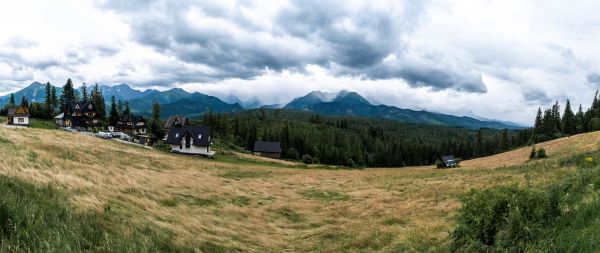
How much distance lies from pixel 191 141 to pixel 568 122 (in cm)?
12680

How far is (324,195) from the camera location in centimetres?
3005

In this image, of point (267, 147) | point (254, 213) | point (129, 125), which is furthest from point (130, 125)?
point (254, 213)

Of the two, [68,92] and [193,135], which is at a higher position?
[68,92]

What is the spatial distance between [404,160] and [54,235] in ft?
538

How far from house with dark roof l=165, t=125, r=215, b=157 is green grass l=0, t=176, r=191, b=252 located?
76805mm

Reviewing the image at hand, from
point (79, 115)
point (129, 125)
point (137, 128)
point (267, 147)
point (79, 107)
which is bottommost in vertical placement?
point (267, 147)

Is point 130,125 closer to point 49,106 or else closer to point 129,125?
point 129,125

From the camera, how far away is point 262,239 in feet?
46.6

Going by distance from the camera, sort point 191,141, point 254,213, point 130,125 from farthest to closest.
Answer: point 130,125 < point 191,141 < point 254,213

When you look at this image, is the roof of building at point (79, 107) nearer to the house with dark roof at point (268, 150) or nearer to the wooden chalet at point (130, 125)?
the wooden chalet at point (130, 125)

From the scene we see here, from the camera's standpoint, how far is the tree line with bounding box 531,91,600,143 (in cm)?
11894

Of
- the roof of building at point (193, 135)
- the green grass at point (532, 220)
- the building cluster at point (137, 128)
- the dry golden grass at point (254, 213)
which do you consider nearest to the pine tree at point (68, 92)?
the building cluster at point (137, 128)

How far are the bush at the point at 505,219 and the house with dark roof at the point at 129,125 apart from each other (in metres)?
121

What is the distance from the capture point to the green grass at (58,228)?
22.9 feet
